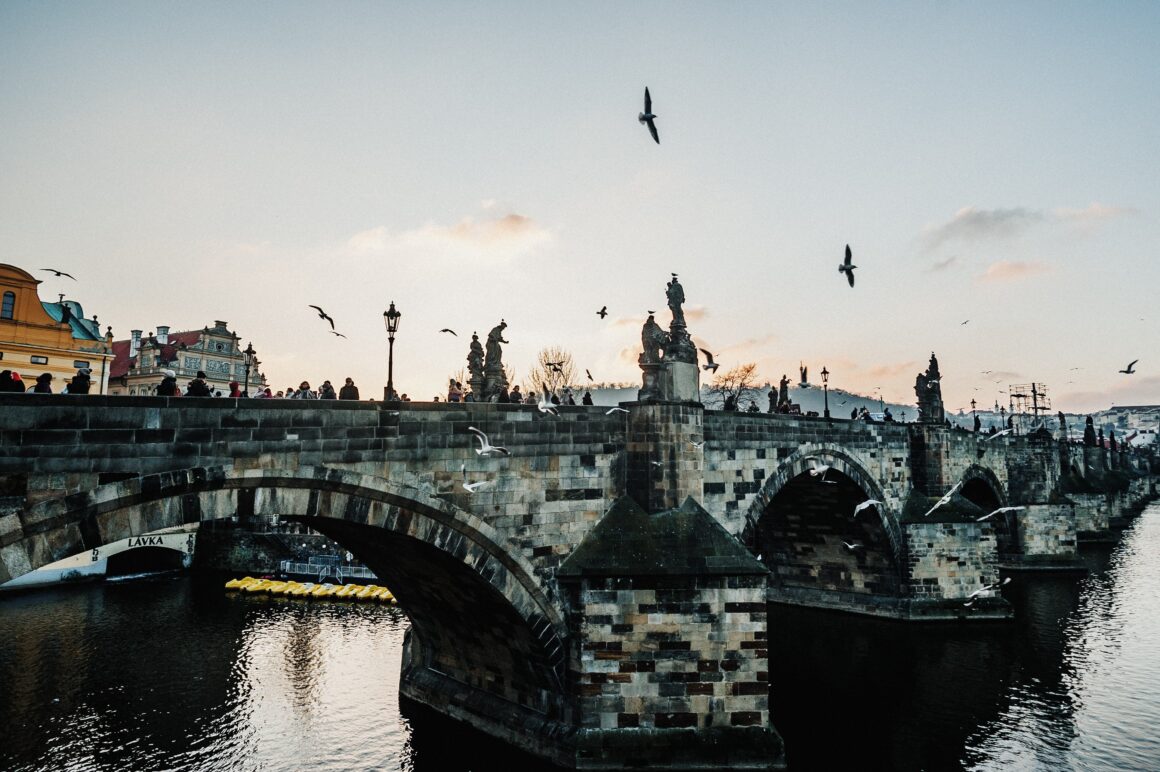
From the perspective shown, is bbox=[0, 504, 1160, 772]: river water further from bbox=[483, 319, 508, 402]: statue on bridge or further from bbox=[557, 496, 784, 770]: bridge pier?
bbox=[483, 319, 508, 402]: statue on bridge

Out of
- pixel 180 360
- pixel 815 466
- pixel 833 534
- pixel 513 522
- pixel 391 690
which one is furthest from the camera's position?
pixel 180 360

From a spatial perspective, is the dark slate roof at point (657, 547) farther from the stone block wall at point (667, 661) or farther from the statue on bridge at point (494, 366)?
the statue on bridge at point (494, 366)

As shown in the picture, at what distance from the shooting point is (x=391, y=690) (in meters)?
20.0

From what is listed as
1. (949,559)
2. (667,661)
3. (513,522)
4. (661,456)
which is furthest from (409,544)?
(949,559)

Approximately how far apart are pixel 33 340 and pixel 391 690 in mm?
25966

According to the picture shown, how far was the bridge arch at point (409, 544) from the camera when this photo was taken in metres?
9.08

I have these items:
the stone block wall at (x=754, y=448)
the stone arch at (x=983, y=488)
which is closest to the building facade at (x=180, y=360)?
the stone block wall at (x=754, y=448)

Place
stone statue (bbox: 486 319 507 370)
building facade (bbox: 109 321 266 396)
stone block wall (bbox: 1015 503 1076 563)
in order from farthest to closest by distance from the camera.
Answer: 1. building facade (bbox: 109 321 266 396)
2. stone block wall (bbox: 1015 503 1076 563)
3. stone statue (bbox: 486 319 507 370)

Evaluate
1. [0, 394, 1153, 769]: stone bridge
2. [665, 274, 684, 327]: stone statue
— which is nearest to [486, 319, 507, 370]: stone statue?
[0, 394, 1153, 769]: stone bridge

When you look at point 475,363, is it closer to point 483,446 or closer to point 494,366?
point 494,366

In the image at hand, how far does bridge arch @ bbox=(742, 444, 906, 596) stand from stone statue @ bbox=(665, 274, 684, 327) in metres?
9.22

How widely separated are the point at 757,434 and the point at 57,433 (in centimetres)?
1723

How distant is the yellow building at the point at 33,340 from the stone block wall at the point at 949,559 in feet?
120

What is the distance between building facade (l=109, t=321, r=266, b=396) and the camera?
160ft
